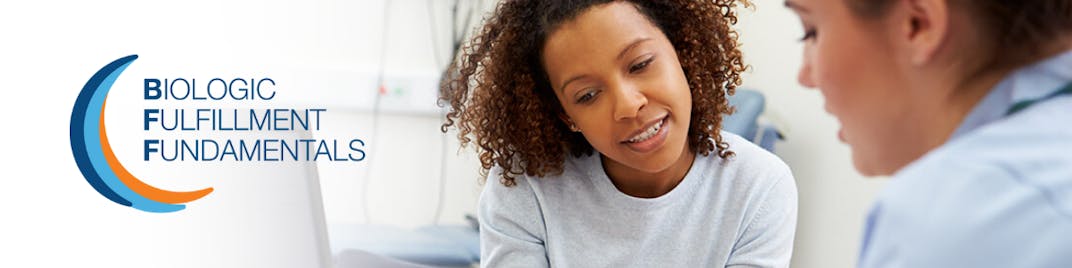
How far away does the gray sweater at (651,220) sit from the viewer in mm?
1407

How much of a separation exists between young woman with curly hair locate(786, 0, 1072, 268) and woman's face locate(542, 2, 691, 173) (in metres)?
0.51

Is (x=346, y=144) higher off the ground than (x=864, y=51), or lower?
lower

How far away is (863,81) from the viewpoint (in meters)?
0.67

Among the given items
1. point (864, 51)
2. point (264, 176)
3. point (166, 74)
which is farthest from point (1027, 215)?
point (166, 74)

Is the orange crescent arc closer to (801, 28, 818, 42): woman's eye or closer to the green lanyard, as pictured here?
(801, 28, 818, 42): woman's eye

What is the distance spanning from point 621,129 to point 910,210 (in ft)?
2.38

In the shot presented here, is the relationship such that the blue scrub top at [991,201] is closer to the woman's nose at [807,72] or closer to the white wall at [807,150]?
the woman's nose at [807,72]

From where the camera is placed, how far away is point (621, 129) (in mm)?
1277

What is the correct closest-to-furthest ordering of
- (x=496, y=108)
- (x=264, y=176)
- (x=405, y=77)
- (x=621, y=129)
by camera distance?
(x=264, y=176), (x=621, y=129), (x=496, y=108), (x=405, y=77)

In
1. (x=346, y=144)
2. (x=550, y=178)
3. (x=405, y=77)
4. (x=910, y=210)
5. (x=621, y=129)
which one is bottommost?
(x=346, y=144)

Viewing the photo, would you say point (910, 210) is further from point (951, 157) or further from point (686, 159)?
point (686, 159)

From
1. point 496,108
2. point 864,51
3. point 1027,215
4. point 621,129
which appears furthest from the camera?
point 496,108

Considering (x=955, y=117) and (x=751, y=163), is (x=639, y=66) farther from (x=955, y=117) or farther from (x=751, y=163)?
(x=955, y=117)

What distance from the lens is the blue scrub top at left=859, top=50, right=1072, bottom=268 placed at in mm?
522
